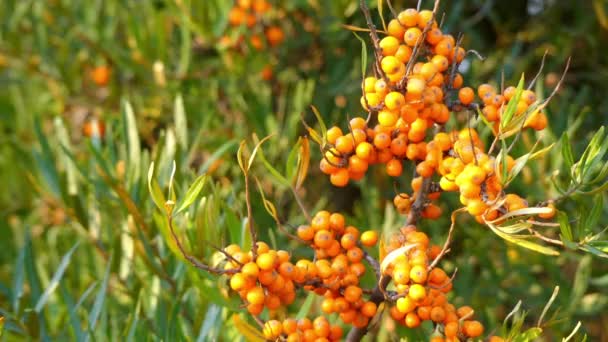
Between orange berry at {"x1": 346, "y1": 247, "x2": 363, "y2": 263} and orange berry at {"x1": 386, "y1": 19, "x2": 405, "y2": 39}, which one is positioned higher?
orange berry at {"x1": 386, "y1": 19, "x2": 405, "y2": 39}

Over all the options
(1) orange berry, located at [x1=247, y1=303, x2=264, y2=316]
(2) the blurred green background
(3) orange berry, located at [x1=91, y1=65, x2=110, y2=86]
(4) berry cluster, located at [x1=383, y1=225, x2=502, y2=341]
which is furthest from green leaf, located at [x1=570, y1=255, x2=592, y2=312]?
(3) orange berry, located at [x1=91, y1=65, x2=110, y2=86]

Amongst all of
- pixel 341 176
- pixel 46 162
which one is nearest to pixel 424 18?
pixel 341 176

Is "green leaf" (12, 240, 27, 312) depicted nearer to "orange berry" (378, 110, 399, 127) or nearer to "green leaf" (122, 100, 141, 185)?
"green leaf" (122, 100, 141, 185)

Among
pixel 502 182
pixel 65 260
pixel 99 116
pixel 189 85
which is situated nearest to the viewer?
pixel 502 182

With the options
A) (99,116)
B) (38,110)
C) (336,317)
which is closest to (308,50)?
(99,116)

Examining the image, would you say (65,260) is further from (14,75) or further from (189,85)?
(14,75)

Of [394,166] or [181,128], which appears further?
[181,128]

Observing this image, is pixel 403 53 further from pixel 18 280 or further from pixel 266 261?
pixel 18 280
